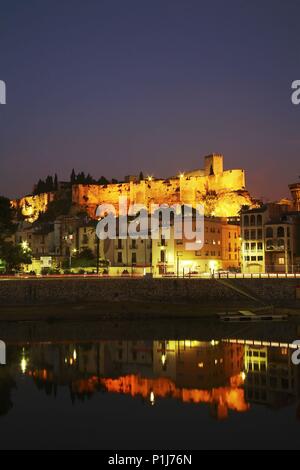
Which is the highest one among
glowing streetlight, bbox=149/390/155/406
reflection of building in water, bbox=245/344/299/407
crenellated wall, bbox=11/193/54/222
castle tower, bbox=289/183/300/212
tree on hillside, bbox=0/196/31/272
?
crenellated wall, bbox=11/193/54/222

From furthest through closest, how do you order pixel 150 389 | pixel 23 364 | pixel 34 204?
pixel 34 204
pixel 23 364
pixel 150 389

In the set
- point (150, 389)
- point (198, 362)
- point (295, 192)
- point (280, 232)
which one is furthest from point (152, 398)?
point (295, 192)

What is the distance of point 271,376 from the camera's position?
1231 inches

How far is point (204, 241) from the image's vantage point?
7744 centimetres

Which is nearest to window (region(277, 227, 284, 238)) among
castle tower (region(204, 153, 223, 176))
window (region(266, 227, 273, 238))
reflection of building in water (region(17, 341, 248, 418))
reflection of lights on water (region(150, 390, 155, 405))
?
window (region(266, 227, 273, 238))

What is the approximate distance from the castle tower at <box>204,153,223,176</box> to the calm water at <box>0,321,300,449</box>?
324 ft

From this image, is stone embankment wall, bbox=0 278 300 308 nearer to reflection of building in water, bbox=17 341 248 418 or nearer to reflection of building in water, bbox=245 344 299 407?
reflection of building in water, bbox=17 341 248 418

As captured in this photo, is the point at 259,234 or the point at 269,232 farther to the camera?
the point at 259,234

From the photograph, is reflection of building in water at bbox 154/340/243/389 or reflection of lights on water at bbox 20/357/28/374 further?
reflection of lights on water at bbox 20/357/28/374

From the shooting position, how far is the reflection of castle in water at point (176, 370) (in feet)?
92.4

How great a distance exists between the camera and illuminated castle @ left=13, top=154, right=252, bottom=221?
13100 centimetres

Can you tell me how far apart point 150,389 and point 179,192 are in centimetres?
11288

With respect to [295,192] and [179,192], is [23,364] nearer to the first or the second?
[295,192]

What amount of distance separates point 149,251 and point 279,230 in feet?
56.2
